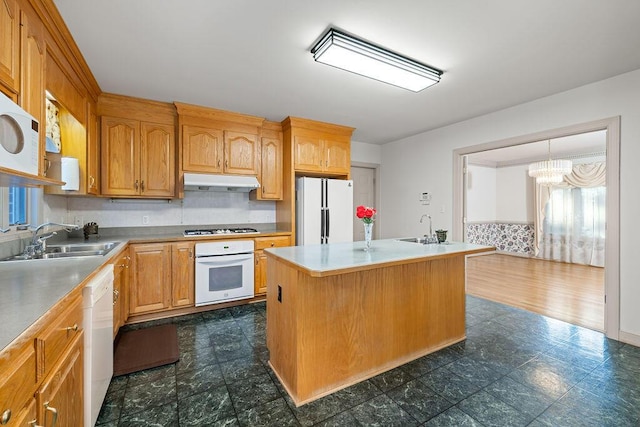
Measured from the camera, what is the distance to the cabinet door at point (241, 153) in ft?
11.9

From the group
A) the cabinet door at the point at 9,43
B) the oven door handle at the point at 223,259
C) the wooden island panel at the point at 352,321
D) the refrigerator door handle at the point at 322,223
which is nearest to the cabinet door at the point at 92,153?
the oven door handle at the point at 223,259

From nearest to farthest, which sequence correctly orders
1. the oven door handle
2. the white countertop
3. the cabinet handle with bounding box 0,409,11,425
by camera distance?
the cabinet handle with bounding box 0,409,11,425
the white countertop
the oven door handle

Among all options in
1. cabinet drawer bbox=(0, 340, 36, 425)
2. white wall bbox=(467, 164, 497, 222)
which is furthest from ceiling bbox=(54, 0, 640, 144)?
white wall bbox=(467, 164, 497, 222)

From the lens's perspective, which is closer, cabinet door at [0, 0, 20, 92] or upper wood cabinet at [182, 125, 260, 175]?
cabinet door at [0, 0, 20, 92]

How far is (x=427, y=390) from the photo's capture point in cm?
190

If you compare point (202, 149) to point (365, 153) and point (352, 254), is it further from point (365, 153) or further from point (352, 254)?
point (365, 153)

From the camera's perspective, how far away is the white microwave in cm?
120

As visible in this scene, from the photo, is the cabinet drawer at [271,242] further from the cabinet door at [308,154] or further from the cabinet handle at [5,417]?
the cabinet handle at [5,417]

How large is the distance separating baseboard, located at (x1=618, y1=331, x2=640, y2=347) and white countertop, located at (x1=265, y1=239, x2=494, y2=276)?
1.51 m

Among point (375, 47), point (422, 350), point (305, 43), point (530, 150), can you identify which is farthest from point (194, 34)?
point (530, 150)

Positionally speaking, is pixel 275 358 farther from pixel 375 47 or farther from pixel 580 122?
pixel 580 122

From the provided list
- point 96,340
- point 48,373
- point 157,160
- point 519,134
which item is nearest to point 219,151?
point 157,160

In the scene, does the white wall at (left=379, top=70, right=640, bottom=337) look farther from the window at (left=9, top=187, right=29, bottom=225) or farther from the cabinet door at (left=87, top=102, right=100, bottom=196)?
the window at (left=9, top=187, right=29, bottom=225)

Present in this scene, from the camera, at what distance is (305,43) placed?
2.11m
